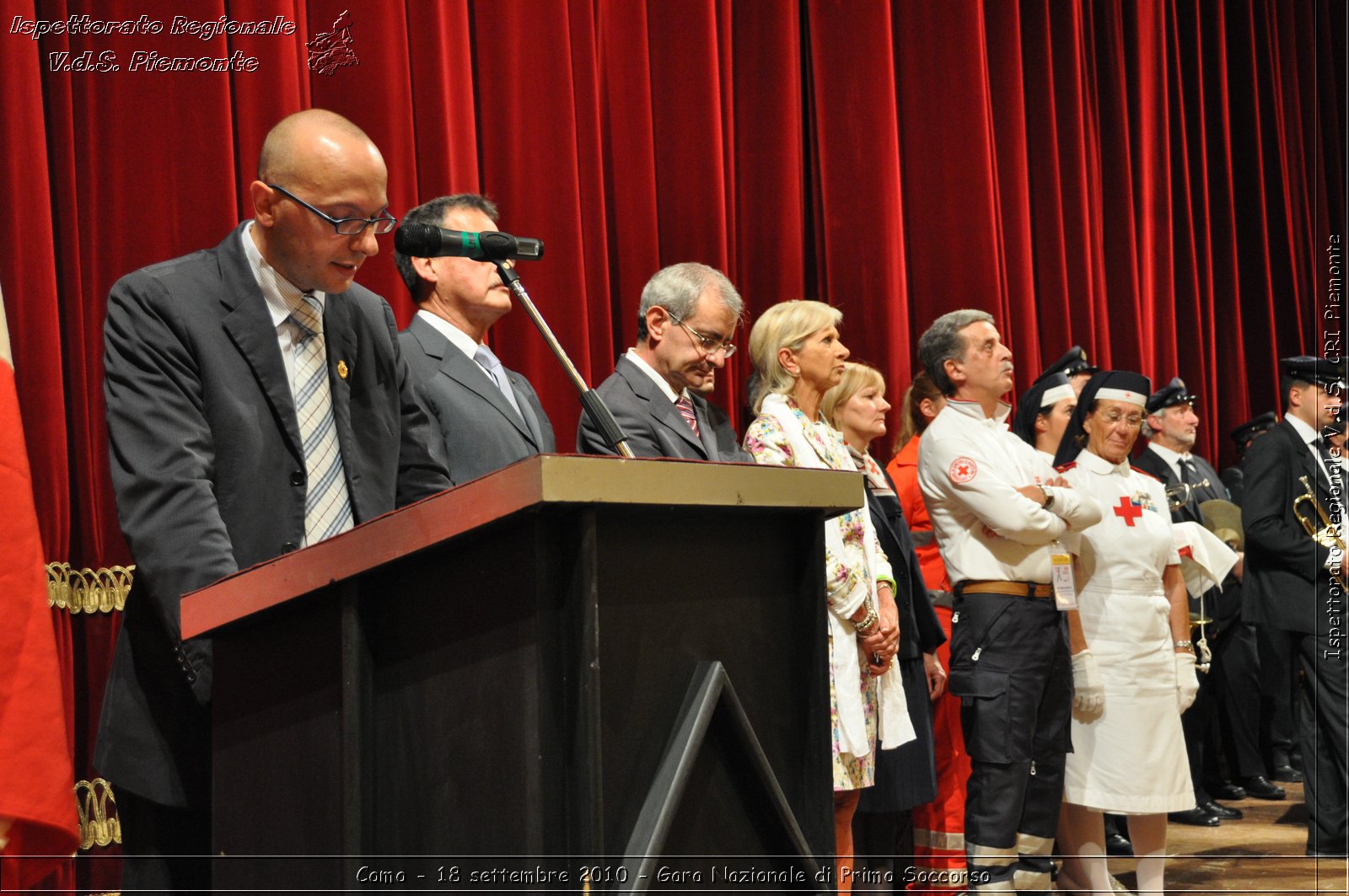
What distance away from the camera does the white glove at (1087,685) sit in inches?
151

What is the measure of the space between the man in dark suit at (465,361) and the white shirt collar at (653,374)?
27 cm

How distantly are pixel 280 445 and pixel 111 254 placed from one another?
51.3 inches

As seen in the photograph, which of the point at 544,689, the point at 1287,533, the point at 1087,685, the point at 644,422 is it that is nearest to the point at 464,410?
the point at 644,422

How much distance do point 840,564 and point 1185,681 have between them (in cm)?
161

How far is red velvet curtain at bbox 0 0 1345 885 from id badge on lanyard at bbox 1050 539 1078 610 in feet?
3.42

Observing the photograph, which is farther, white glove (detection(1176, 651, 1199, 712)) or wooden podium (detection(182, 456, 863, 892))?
white glove (detection(1176, 651, 1199, 712))

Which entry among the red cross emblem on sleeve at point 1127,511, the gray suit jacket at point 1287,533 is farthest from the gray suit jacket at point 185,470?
the gray suit jacket at point 1287,533

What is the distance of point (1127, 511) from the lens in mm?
3998

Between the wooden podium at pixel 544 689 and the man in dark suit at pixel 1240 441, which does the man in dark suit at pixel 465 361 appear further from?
the man in dark suit at pixel 1240 441

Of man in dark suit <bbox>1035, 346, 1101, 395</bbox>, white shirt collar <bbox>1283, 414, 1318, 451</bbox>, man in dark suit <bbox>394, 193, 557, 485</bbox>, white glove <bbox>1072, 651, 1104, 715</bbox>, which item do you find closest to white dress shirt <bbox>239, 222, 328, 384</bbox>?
man in dark suit <bbox>394, 193, 557, 485</bbox>

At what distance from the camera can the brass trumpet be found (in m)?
4.88

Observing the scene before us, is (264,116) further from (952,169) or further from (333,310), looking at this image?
(952,169)

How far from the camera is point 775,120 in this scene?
4.31m

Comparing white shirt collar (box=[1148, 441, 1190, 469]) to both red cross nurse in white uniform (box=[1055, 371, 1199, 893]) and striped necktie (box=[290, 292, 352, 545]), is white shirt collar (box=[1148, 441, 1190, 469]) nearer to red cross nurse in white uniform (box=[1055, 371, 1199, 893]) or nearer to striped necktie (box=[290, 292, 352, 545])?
red cross nurse in white uniform (box=[1055, 371, 1199, 893])
